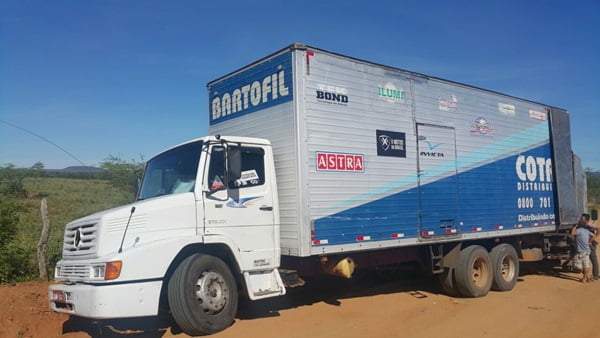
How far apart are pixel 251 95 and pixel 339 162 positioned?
1836 mm

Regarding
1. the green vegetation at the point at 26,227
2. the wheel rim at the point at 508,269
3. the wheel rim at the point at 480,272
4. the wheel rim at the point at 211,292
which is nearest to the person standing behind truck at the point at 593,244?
the wheel rim at the point at 508,269

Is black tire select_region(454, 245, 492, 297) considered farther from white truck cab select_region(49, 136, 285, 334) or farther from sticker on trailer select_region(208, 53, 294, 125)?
sticker on trailer select_region(208, 53, 294, 125)

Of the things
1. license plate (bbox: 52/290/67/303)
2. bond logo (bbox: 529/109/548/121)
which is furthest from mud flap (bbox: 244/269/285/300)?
bond logo (bbox: 529/109/548/121)

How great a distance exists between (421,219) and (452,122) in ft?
6.82

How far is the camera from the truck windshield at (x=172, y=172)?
264 inches

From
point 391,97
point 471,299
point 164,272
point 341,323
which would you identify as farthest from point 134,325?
point 471,299

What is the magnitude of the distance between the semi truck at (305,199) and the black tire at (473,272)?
0.03 meters

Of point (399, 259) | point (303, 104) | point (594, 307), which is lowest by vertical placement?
point (594, 307)

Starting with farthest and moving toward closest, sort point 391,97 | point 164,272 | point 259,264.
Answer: point 391,97
point 259,264
point 164,272

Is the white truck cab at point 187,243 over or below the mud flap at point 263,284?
over

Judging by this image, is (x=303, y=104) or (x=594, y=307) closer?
(x=303, y=104)

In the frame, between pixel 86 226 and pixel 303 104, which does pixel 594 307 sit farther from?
pixel 86 226

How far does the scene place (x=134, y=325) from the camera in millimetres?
7070

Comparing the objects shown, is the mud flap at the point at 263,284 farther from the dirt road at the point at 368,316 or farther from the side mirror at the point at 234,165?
the side mirror at the point at 234,165
